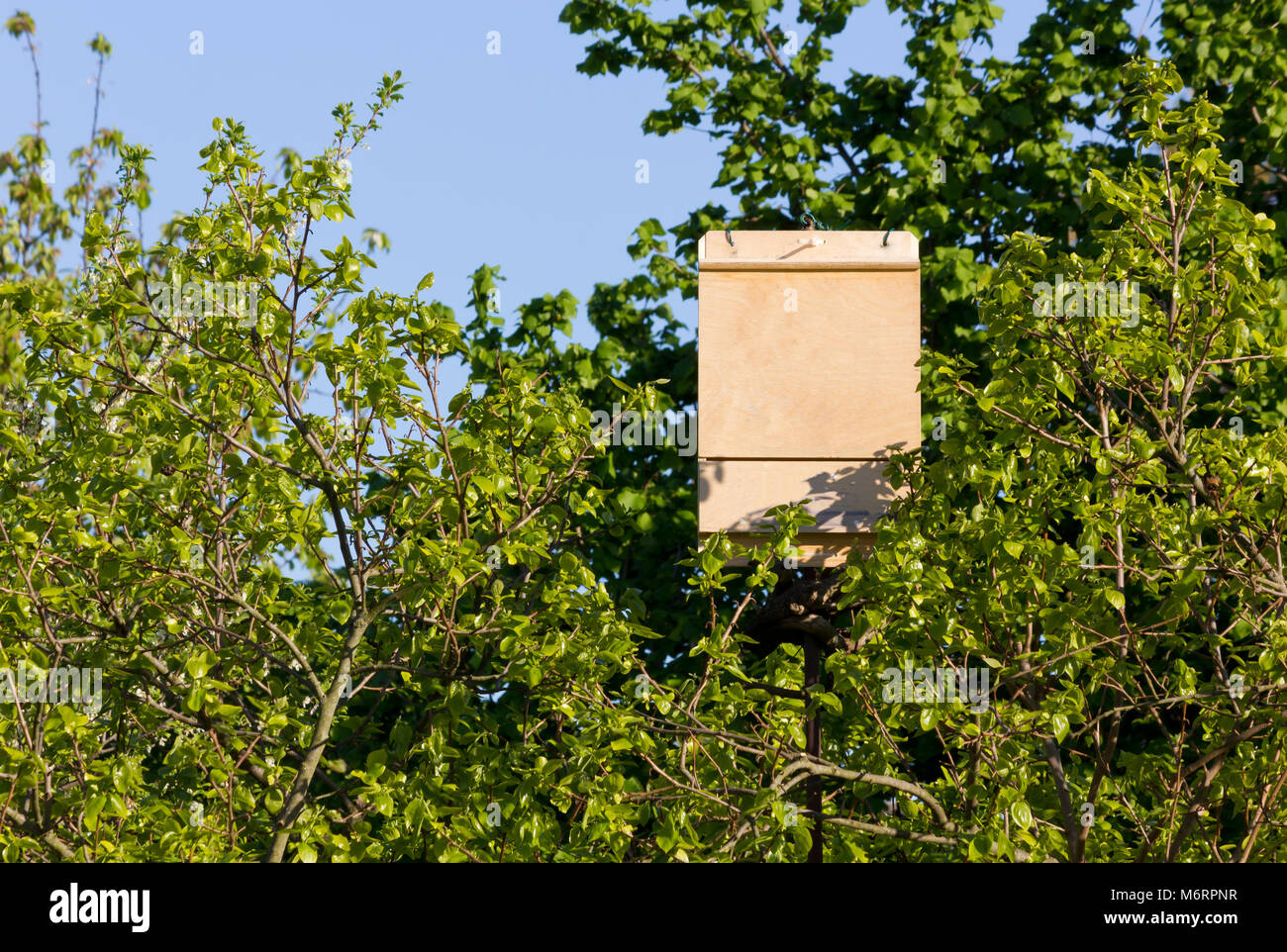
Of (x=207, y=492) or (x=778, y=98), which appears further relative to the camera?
(x=778, y=98)

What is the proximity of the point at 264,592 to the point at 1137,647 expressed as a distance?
10.0 feet

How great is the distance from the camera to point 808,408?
15.7 ft

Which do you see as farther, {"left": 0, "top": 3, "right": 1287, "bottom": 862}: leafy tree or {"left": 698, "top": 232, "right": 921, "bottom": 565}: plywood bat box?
{"left": 698, "top": 232, "right": 921, "bottom": 565}: plywood bat box

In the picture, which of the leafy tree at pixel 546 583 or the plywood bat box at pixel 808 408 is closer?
the leafy tree at pixel 546 583

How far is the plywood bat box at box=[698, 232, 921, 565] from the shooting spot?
15.7 ft

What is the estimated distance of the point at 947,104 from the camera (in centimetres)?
757

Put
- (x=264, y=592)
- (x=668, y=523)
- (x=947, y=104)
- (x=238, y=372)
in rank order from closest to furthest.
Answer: (x=238, y=372), (x=264, y=592), (x=668, y=523), (x=947, y=104)

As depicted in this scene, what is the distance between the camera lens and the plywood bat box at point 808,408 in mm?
4785

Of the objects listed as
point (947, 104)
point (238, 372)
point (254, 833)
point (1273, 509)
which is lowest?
point (254, 833)

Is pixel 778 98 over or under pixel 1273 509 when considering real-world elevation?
over

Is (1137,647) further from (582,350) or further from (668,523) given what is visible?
(582,350)

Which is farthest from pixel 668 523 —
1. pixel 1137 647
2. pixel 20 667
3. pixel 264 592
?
pixel 20 667

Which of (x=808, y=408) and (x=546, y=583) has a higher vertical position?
(x=808, y=408)

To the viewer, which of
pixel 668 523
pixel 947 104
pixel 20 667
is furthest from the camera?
pixel 947 104
